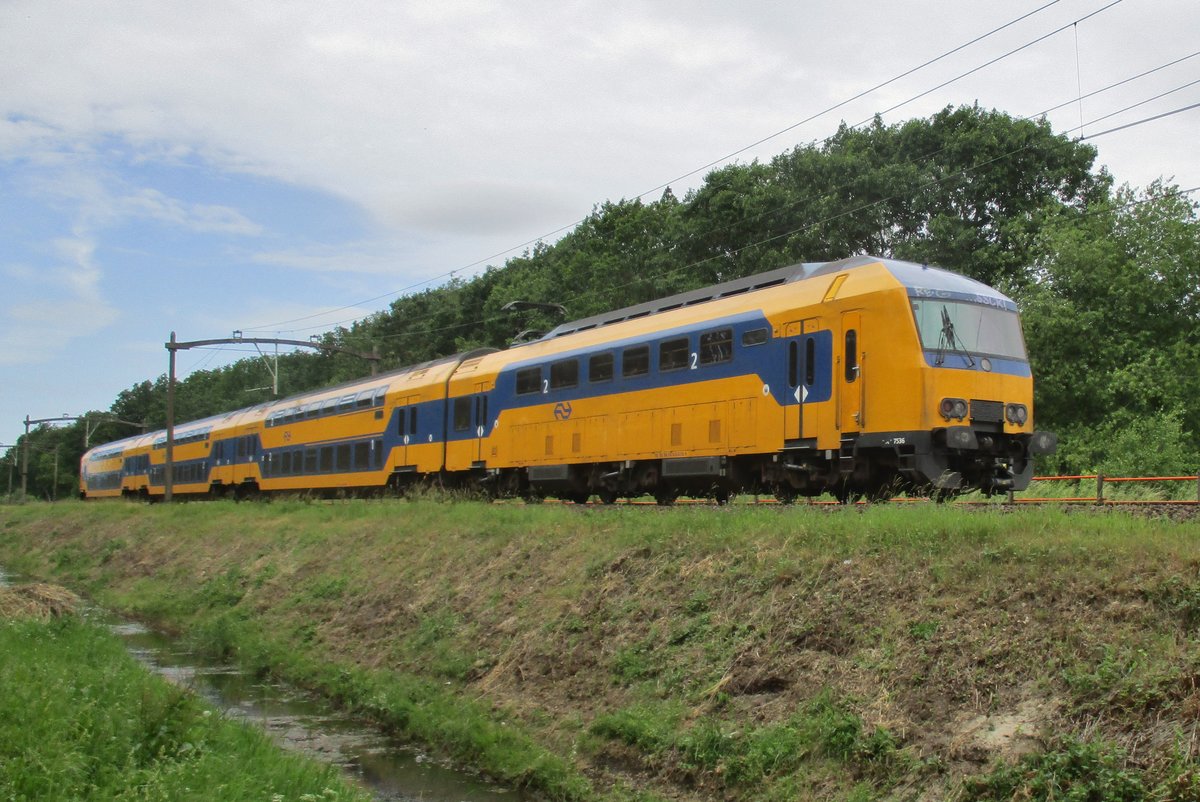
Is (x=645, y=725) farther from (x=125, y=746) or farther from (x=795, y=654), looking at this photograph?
(x=125, y=746)

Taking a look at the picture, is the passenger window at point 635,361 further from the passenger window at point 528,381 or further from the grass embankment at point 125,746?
the grass embankment at point 125,746

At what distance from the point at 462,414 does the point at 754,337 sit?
10.8 meters

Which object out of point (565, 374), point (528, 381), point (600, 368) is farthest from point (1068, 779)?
point (528, 381)

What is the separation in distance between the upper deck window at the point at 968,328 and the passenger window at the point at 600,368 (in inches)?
280

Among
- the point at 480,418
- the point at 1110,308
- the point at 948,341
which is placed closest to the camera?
the point at 948,341

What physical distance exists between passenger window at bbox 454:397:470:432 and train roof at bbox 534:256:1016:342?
17.1ft

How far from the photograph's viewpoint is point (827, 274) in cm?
1653

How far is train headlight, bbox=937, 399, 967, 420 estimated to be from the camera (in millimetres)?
14469

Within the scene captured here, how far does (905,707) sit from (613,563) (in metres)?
5.74

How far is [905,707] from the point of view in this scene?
27.9 feet

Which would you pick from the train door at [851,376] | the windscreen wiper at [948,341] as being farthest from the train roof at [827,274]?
the train door at [851,376]

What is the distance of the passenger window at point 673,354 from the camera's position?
18641mm

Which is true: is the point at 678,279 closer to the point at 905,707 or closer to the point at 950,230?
the point at 950,230

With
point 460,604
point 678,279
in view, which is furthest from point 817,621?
point 678,279
